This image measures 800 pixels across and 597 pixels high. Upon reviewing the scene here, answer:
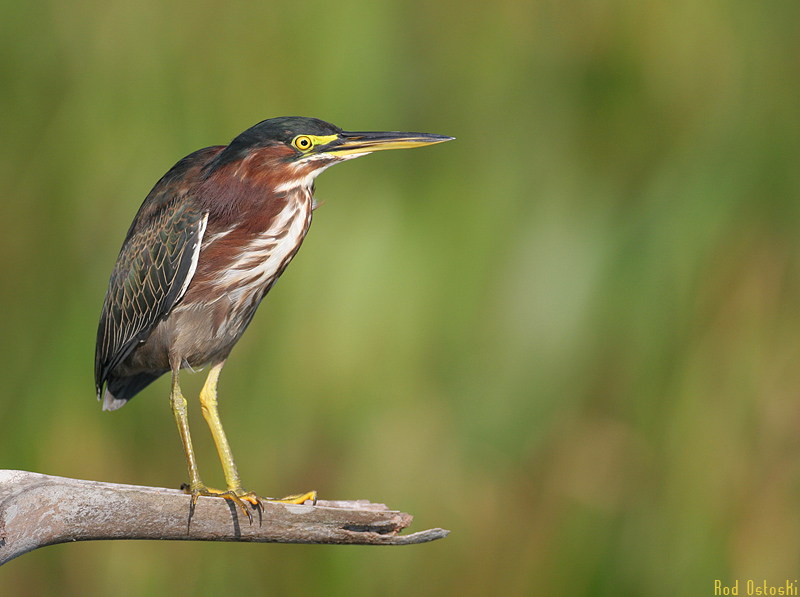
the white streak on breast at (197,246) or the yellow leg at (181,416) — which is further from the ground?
the white streak on breast at (197,246)

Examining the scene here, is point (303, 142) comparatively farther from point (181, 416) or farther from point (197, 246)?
point (181, 416)

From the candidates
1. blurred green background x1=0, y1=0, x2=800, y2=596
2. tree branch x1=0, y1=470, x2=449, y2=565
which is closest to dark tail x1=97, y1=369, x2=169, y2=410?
blurred green background x1=0, y1=0, x2=800, y2=596

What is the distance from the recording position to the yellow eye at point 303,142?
91 cm

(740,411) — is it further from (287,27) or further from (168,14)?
(168,14)

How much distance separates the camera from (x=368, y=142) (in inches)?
36.0

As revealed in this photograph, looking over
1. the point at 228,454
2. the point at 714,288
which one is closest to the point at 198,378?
the point at 228,454

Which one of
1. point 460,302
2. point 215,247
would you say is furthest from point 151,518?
point 460,302

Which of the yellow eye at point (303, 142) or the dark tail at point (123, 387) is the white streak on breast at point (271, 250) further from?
the dark tail at point (123, 387)

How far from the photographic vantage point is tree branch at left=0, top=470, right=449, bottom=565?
0.90 meters

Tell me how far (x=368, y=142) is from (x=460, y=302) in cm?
91

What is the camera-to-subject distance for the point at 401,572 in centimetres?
176

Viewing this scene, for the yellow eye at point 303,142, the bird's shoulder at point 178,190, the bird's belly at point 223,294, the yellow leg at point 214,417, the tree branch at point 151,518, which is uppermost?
the yellow eye at point 303,142

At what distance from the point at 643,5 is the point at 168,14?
3.79 feet

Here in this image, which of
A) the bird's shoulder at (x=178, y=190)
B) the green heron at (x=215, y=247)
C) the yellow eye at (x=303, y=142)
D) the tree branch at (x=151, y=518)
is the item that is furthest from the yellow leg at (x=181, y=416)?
the yellow eye at (x=303, y=142)
